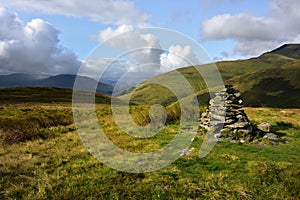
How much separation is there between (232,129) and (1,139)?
21.1m

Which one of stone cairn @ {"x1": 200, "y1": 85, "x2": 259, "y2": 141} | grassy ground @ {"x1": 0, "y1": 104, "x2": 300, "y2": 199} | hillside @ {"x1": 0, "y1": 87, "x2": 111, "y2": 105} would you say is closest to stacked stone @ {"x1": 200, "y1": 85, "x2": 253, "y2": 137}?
stone cairn @ {"x1": 200, "y1": 85, "x2": 259, "y2": 141}

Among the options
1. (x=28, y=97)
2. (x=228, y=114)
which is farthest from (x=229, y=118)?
(x=28, y=97)

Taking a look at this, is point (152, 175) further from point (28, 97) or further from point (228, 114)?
point (28, 97)

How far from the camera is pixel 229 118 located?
2528 cm

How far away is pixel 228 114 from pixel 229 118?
468 millimetres

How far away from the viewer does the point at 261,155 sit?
18328mm

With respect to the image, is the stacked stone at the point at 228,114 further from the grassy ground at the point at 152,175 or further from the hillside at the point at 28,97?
the hillside at the point at 28,97

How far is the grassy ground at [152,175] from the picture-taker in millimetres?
11954

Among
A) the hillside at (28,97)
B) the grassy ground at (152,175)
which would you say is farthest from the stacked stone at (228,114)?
the hillside at (28,97)

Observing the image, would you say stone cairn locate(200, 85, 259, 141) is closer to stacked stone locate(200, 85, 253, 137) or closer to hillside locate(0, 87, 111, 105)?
stacked stone locate(200, 85, 253, 137)

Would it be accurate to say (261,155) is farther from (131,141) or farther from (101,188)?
(101,188)

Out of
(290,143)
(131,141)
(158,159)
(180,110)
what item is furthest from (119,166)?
(180,110)

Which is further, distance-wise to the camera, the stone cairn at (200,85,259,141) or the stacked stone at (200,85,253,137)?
the stacked stone at (200,85,253,137)

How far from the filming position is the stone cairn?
23891 millimetres
